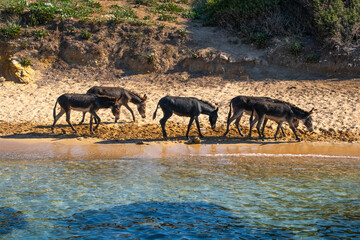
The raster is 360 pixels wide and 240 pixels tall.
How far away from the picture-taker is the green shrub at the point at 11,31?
73.6 ft

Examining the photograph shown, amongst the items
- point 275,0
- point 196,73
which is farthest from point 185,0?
point 196,73

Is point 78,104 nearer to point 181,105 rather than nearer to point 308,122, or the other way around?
point 181,105

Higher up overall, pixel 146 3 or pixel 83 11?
pixel 146 3

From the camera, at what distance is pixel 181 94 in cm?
1884

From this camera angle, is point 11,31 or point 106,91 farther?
point 11,31

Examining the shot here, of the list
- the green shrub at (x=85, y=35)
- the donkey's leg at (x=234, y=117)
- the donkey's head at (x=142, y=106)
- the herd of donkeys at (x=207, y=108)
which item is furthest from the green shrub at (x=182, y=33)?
the donkey's leg at (x=234, y=117)

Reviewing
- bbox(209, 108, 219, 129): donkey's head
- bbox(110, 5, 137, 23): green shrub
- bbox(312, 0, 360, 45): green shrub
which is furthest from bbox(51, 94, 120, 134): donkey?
bbox(312, 0, 360, 45): green shrub

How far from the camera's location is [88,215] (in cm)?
821

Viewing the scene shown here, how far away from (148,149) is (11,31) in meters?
12.9

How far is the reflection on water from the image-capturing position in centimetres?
755

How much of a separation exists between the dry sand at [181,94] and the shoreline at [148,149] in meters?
0.65

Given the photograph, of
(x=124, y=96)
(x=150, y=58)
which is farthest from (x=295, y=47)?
(x=124, y=96)

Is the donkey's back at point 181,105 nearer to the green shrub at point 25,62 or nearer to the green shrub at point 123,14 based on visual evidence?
the green shrub at point 25,62

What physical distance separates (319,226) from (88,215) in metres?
4.23
